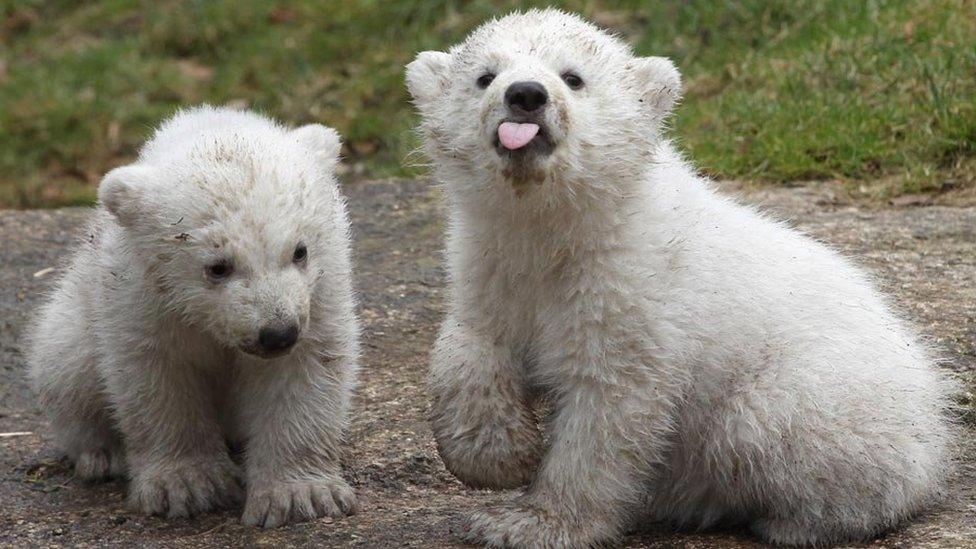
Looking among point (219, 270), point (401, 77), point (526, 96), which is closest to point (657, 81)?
point (526, 96)

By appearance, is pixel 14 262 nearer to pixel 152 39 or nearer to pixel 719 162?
pixel 719 162

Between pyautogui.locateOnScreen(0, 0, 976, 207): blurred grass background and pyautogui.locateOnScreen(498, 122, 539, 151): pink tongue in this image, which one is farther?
pyautogui.locateOnScreen(0, 0, 976, 207): blurred grass background

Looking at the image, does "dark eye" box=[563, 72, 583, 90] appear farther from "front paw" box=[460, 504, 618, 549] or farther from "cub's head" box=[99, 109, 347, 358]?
"front paw" box=[460, 504, 618, 549]

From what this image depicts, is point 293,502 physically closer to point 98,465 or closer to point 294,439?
point 294,439

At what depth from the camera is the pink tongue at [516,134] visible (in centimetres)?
406

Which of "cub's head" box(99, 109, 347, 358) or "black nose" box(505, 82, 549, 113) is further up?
"black nose" box(505, 82, 549, 113)

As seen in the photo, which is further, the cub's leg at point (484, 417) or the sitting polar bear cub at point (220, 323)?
the sitting polar bear cub at point (220, 323)

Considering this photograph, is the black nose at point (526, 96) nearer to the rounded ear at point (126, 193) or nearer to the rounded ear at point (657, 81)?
the rounded ear at point (657, 81)

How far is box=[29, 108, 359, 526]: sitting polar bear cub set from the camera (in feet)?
15.2

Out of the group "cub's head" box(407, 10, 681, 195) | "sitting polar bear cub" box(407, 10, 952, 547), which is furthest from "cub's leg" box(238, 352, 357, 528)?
"cub's head" box(407, 10, 681, 195)

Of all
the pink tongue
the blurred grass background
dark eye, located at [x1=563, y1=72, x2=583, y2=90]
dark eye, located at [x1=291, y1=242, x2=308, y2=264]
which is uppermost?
the blurred grass background

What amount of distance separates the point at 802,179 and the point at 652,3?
3198mm

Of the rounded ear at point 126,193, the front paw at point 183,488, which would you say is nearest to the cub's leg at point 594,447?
the front paw at point 183,488

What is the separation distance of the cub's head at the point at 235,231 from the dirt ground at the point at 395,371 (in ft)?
2.39
